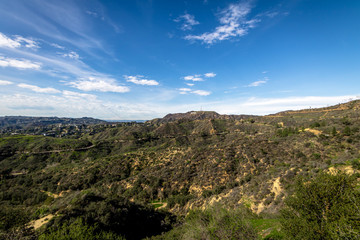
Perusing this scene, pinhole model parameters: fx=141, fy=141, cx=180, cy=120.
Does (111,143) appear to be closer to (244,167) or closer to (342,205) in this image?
(244,167)

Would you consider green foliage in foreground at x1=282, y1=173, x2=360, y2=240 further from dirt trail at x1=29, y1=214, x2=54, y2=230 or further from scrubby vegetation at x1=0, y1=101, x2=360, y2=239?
dirt trail at x1=29, y1=214, x2=54, y2=230

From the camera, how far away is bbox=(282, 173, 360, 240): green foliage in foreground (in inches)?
393

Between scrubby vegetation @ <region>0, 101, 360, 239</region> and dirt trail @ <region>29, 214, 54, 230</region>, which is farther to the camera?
dirt trail @ <region>29, 214, 54, 230</region>

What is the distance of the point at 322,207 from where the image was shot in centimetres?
1178

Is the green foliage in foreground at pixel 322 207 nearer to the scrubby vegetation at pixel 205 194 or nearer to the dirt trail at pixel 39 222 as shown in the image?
the scrubby vegetation at pixel 205 194

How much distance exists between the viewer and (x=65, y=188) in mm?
50781

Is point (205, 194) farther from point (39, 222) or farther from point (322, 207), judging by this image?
point (39, 222)

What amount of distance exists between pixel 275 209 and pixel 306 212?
37.6 ft

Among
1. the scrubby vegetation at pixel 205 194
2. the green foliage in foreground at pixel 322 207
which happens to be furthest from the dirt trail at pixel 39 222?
the green foliage in foreground at pixel 322 207

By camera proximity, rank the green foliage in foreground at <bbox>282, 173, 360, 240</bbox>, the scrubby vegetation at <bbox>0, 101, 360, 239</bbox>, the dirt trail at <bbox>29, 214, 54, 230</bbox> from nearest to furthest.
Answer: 1. the green foliage in foreground at <bbox>282, 173, 360, 240</bbox>
2. the scrubby vegetation at <bbox>0, 101, 360, 239</bbox>
3. the dirt trail at <bbox>29, 214, 54, 230</bbox>

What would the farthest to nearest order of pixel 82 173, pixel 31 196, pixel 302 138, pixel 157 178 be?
1. pixel 82 173
2. pixel 31 196
3. pixel 157 178
4. pixel 302 138

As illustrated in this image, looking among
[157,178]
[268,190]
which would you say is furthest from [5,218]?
[268,190]

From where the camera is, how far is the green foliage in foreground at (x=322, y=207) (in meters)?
9.99

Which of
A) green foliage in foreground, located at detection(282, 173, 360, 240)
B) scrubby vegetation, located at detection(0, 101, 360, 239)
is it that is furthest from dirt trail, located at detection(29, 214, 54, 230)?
green foliage in foreground, located at detection(282, 173, 360, 240)
